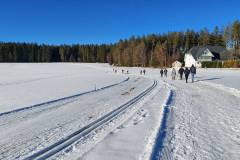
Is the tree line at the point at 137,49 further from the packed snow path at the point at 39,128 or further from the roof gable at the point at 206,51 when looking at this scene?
the packed snow path at the point at 39,128

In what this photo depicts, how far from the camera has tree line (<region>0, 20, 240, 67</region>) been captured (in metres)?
102

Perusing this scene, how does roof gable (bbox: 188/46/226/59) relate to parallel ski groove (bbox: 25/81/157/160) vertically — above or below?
above

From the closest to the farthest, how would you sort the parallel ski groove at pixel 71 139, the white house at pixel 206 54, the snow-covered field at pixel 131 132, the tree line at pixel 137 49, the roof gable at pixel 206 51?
the parallel ski groove at pixel 71 139
the snow-covered field at pixel 131 132
the white house at pixel 206 54
the roof gable at pixel 206 51
the tree line at pixel 137 49

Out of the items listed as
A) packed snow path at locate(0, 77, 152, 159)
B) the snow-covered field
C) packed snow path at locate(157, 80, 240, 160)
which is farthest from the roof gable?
packed snow path at locate(0, 77, 152, 159)

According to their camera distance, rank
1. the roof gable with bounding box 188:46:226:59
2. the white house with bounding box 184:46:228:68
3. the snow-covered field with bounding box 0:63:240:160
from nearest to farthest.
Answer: the snow-covered field with bounding box 0:63:240:160 → the white house with bounding box 184:46:228:68 → the roof gable with bounding box 188:46:226:59

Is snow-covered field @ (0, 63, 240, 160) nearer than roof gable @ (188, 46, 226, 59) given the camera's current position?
Yes

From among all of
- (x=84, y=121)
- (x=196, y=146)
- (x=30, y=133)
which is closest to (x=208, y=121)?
(x=196, y=146)

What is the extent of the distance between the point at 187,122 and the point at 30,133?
15.9 feet

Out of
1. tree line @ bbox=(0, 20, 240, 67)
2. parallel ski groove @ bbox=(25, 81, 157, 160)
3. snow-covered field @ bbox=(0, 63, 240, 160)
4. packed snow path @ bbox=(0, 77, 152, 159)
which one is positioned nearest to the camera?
parallel ski groove @ bbox=(25, 81, 157, 160)

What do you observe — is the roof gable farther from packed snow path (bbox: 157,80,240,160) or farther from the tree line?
packed snow path (bbox: 157,80,240,160)

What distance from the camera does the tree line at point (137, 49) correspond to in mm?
102438

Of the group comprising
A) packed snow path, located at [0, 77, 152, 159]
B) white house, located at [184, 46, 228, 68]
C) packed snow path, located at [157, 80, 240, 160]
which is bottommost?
packed snow path, located at [0, 77, 152, 159]

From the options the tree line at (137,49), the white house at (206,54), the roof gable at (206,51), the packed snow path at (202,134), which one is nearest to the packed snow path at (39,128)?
the packed snow path at (202,134)

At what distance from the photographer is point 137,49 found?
369 feet
